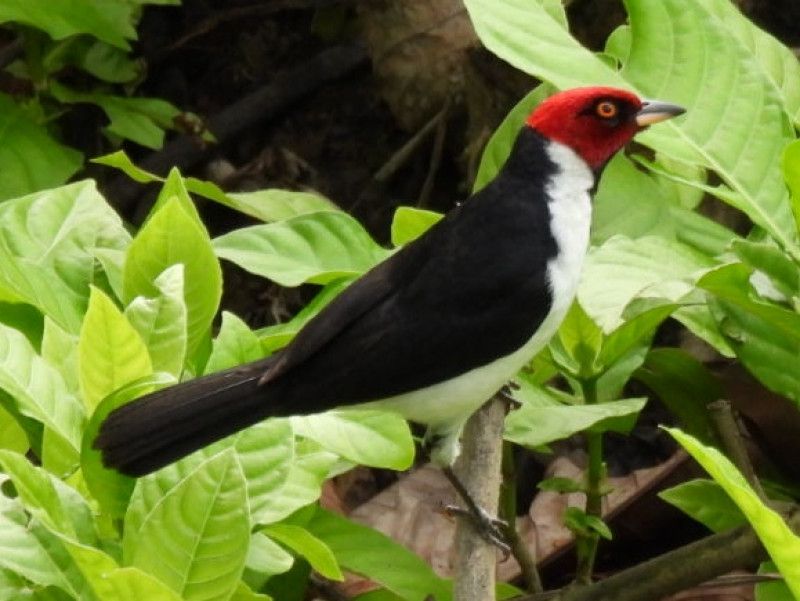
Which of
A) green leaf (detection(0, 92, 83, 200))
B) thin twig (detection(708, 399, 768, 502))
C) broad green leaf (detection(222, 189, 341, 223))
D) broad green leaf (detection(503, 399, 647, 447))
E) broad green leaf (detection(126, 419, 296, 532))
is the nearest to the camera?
broad green leaf (detection(126, 419, 296, 532))

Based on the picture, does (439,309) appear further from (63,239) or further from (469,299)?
(63,239)

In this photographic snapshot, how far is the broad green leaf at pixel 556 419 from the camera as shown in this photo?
92.9 inches

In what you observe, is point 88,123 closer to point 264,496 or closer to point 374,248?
point 374,248

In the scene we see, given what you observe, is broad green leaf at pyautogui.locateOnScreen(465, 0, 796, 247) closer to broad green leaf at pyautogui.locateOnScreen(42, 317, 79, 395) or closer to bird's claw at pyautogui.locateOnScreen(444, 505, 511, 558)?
bird's claw at pyautogui.locateOnScreen(444, 505, 511, 558)

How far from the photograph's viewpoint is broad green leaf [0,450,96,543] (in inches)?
71.4

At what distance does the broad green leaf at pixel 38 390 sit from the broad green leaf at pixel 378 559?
556 mm

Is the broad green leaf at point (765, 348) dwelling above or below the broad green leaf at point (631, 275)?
below

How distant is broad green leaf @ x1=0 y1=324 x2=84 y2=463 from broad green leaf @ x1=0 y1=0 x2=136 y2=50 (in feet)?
5.10

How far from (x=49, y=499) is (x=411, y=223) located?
111cm

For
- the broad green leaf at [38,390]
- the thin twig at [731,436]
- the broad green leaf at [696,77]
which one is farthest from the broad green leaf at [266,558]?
the broad green leaf at [696,77]

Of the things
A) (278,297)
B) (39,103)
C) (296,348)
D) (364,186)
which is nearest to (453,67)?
(364,186)

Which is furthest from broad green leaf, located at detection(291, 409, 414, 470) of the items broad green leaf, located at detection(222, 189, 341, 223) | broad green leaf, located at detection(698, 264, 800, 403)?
broad green leaf, located at detection(222, 189, 341, 223)

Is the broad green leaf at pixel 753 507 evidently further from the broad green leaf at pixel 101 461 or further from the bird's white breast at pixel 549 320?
the bird's white breast at pixel 549 320

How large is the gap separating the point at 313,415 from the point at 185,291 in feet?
0.99
